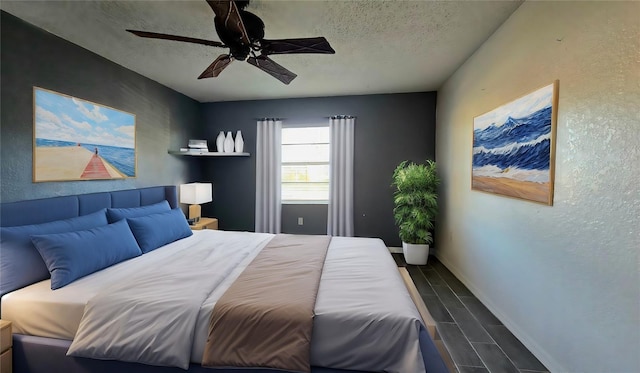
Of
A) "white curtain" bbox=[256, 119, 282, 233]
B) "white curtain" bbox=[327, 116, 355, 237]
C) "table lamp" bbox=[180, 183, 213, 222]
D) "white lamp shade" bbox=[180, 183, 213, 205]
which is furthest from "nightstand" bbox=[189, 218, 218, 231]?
"white curtain" bbox=[327, 116, 355, 237]

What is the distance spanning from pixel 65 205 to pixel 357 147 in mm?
3545

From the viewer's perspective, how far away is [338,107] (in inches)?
164

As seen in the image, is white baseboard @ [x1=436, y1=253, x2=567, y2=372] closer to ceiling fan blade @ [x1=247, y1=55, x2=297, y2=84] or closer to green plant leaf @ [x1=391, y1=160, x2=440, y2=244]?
green plant leaf @ [x1=391, y1=160, x2=440, y2=244]

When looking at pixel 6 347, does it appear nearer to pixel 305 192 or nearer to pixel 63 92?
pixel 63 92

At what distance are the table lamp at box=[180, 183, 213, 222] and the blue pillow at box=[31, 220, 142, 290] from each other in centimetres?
156

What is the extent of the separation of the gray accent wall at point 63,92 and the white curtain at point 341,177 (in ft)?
8.14

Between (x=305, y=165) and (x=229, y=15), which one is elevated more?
(x=229, y=15)

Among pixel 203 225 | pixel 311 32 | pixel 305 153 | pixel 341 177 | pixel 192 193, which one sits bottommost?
pixel 203 225

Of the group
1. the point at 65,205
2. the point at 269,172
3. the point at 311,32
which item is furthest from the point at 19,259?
the point at 269,172

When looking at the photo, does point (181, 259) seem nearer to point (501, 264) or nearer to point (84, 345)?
point (84, 345)

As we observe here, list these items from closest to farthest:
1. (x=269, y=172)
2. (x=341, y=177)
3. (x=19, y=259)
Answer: (x=19, y=259), (x=341, y=177), (x=269, y=172)

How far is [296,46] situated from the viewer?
5.95 ft

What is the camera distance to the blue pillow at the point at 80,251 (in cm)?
167

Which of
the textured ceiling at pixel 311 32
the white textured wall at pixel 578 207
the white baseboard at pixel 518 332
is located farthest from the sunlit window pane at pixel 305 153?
the white baseboard at pixel 518 332
